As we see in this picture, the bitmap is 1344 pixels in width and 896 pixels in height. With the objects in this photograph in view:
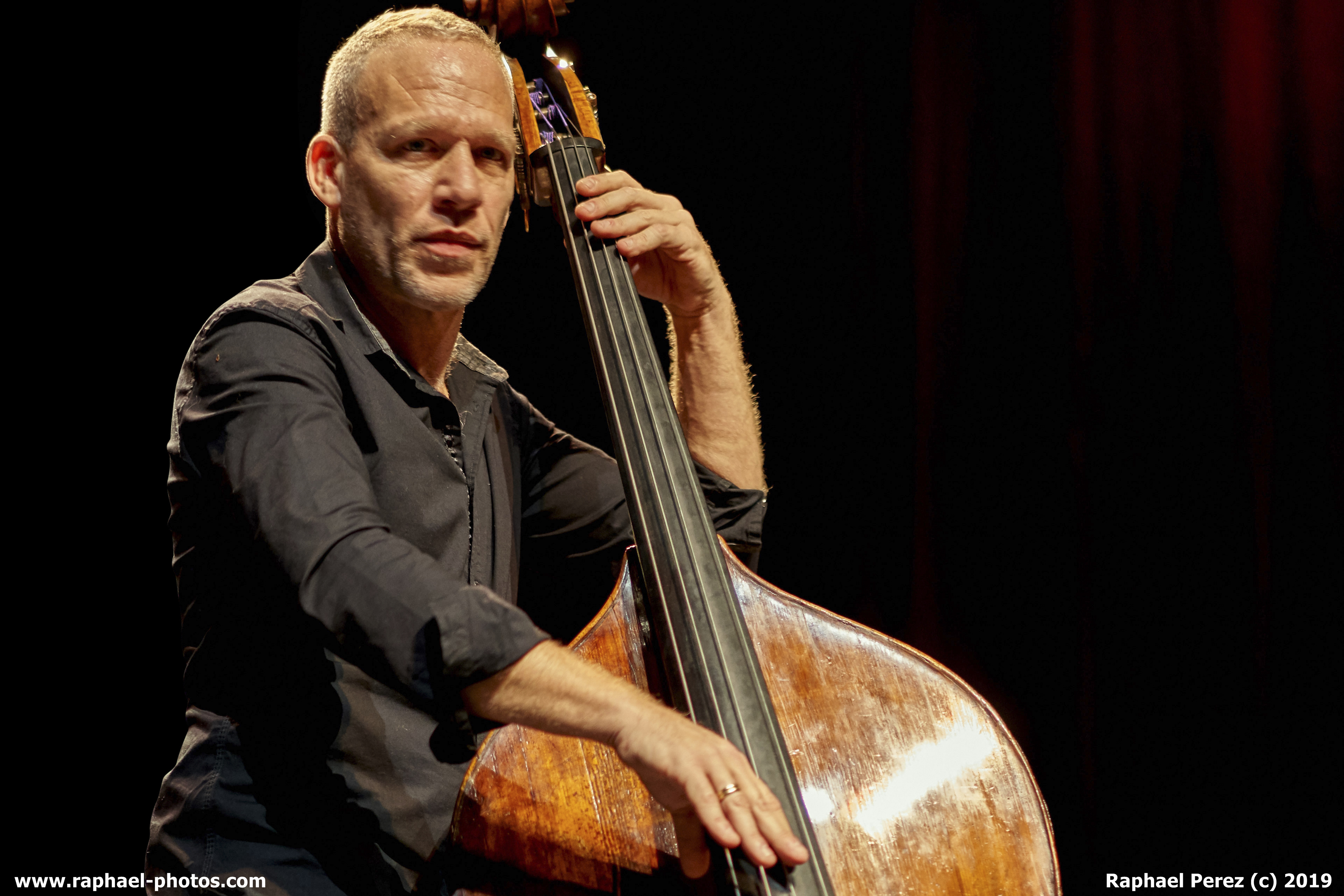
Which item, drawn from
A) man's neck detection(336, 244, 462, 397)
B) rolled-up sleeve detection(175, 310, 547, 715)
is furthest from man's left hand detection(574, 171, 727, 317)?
rolled-up sleeve detection(175, 310, 547, 715)

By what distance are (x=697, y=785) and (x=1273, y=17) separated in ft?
8.11

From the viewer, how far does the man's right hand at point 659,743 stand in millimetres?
701

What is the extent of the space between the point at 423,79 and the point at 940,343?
1617 millimetres

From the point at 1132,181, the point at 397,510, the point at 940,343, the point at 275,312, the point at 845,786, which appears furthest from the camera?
the point at 940,343

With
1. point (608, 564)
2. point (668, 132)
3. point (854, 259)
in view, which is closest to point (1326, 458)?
point (854, 259)

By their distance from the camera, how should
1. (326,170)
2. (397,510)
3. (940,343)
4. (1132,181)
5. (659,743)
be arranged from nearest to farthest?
(659,743), (397,510), (326,170), (1132,181), (940,343)

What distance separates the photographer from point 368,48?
4.53 feet

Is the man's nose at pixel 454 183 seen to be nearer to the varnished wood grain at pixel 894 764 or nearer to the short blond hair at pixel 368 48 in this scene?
the short blond hair at pixel 368 48

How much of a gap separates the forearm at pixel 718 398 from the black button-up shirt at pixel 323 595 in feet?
1.26

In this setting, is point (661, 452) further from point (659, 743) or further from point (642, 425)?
point (659, 743)

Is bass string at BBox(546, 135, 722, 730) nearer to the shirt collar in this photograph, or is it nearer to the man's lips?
the man's lips

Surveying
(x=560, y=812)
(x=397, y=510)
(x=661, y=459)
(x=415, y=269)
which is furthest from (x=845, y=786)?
(x=415, y=269)

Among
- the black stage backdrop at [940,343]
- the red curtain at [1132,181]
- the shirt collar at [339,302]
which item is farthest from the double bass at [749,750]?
the red curtain at [1132,181]

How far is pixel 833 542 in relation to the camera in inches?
98.4
